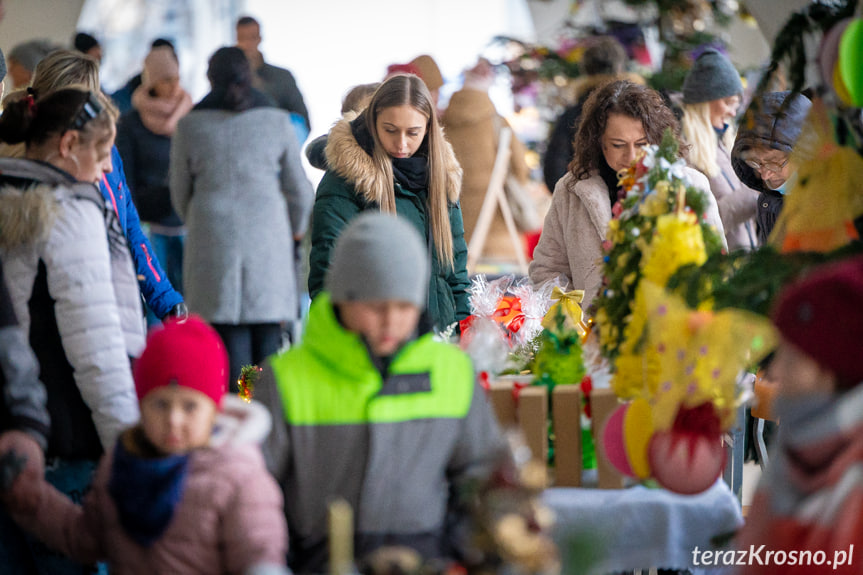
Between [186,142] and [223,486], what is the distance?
11.5 feet

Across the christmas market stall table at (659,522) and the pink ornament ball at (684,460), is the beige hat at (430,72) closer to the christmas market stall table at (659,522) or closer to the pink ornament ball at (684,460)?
the christmas market stall table at (659,522)

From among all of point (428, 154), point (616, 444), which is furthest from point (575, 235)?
point (616, 444)

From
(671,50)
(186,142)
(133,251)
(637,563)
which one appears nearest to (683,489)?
(637,563)

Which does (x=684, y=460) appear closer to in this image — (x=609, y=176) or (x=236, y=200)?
(x=609, y=176)

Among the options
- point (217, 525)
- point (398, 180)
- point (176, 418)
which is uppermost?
point (398, 180)

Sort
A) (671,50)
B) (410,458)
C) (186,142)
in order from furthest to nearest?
(671,50) → (186,142) → (410,458)

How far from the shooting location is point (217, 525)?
2258 millimetres

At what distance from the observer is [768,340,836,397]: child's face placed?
6.86 feet

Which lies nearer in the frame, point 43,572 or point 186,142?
point 43,572

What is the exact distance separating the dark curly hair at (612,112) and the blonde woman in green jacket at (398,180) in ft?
1.79

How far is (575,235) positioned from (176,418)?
2427mm

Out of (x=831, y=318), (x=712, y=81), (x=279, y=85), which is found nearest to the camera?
(x=831, y=318)

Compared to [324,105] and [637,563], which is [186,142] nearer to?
[637,563]

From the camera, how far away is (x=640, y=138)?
4133 millimetres
